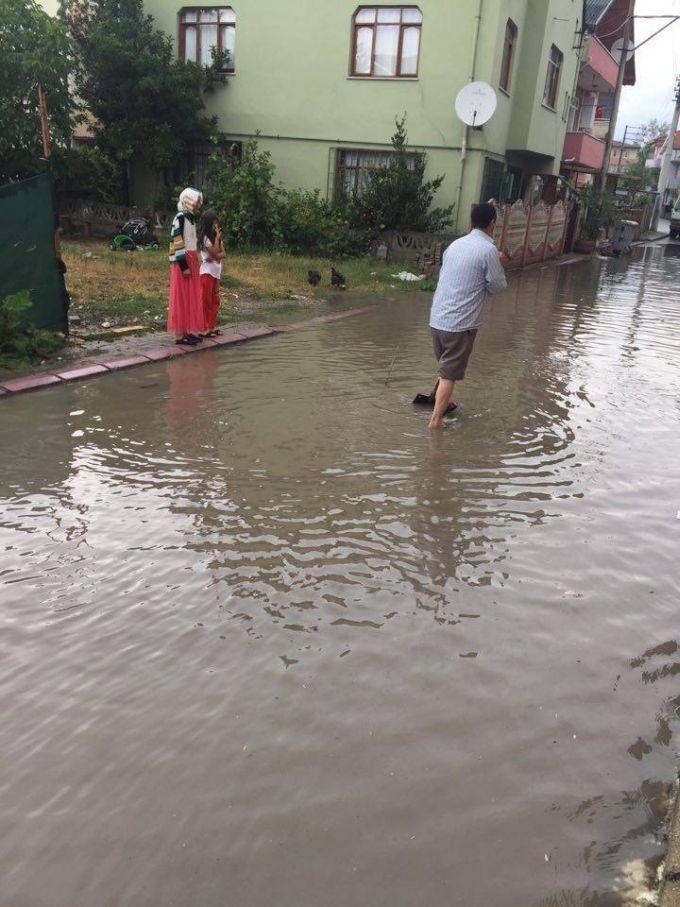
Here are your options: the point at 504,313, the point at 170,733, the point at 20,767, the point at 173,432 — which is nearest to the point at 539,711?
the point at 170,733

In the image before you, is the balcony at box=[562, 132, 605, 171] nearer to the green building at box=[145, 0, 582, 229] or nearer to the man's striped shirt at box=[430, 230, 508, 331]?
the green building at box=[145, 0, 582, 229]

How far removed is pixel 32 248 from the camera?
7.48 metres

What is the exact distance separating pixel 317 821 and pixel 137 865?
55 cm

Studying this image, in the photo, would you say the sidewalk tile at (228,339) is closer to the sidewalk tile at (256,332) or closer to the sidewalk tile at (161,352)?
the sidewalk tile at (256,332)

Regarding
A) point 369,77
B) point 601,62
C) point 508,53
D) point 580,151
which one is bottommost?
point 580,151

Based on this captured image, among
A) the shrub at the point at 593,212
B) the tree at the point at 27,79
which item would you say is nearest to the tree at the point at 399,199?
the tree at the point at 27,79

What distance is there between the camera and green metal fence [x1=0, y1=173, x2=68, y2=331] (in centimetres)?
717

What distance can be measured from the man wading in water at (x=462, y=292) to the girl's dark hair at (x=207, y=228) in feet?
11.6

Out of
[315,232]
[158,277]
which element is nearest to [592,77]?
[315,232]

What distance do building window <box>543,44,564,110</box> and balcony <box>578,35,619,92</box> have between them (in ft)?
14.3

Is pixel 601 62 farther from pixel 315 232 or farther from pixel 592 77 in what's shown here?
pixel 315 232

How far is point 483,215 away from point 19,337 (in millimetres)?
4583

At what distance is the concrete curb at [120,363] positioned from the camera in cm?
673

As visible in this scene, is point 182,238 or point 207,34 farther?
point 207,34
